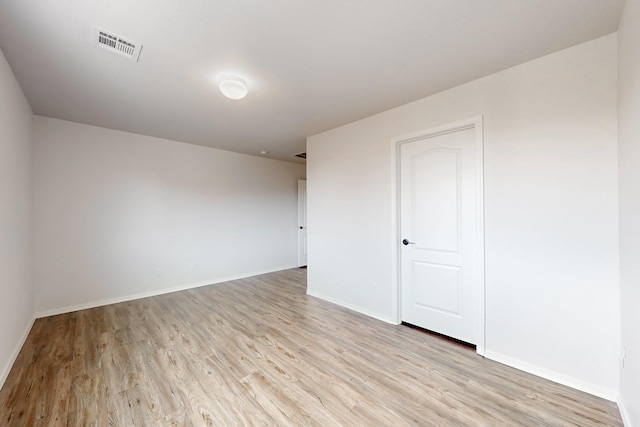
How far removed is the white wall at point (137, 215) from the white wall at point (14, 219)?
295mm

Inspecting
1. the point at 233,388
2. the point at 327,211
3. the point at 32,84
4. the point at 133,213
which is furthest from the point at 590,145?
the point at 133,213

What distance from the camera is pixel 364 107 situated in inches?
117

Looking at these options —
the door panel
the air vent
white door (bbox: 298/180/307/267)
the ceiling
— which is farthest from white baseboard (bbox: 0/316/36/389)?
white door (bbox: 298/180/307/267)

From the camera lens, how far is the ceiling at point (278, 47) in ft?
5.08

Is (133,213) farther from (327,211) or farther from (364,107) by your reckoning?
(364,107)

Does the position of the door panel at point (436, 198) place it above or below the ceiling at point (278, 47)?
below

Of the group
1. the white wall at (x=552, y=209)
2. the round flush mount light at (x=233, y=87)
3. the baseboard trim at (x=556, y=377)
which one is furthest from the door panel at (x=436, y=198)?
the round flush mount light at (x=233, y=87)

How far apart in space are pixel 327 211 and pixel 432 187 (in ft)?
5.23

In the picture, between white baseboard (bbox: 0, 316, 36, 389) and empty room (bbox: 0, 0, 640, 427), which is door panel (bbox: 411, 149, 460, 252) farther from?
white baseboard (bbox: 0, 316, 36, 389)

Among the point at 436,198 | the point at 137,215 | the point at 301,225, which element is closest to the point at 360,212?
the point at 436,198

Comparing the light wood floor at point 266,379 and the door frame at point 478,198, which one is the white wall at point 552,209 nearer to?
the door frame at point 478,198

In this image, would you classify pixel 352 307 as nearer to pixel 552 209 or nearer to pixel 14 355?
pixel 552 209

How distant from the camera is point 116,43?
184cm

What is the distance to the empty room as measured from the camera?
1622 millimetres
